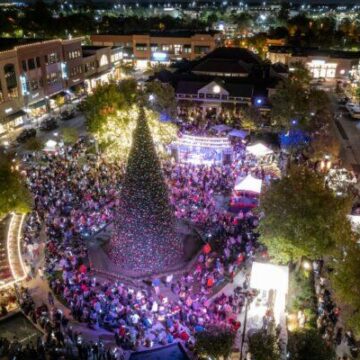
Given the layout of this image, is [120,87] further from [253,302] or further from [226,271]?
[253,302]

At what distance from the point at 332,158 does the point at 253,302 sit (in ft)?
58.1

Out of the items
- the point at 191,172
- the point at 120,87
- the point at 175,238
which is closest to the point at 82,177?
the point at 191,172

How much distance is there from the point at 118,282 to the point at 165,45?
6819 cm

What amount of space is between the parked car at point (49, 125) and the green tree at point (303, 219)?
3043 cm

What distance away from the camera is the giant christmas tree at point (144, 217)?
18719mm

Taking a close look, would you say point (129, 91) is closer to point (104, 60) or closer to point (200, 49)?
point (104, 60)

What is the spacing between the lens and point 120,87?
4278 cm

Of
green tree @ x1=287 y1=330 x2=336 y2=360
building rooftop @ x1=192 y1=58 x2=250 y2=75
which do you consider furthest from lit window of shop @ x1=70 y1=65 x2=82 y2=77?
green tree @ x1=287 y1=330 x2=336 y2=360

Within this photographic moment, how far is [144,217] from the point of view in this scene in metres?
19.1

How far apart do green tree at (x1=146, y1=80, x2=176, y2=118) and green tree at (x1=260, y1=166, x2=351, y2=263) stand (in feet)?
73.7

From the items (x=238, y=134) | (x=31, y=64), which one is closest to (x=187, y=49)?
(x=31, y=64)

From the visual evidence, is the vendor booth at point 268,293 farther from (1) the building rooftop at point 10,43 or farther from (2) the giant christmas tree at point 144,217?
(1) the building rooftop at point 10,43

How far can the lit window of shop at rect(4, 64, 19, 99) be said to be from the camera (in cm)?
4344

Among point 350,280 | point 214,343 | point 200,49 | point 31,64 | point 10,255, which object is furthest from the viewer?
point 200,49
